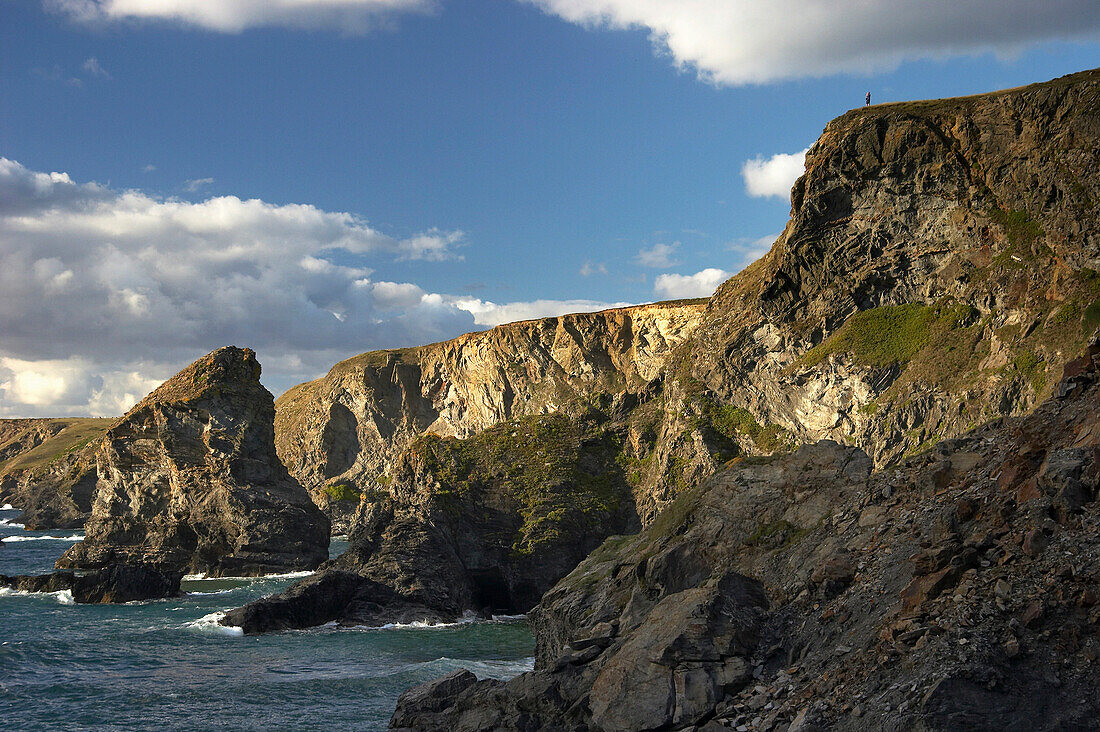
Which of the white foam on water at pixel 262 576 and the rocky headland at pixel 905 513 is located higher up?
the rocky headland at pixel 905 513

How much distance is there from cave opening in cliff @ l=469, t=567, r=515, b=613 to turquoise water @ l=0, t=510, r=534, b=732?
239 inches

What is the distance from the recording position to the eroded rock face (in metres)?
70.2

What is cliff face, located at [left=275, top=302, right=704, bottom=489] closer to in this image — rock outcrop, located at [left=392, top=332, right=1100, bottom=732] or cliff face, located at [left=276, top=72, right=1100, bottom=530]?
cliff face, located at [left=276, top=72, right=1100, bottom=530]

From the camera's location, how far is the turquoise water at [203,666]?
28.3 meters

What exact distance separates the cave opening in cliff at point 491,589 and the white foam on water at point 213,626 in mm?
18017

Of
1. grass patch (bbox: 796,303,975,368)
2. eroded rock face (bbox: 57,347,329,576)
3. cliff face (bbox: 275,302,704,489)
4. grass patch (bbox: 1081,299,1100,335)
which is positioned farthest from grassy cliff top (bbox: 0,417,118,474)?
grass patch (bbox: 1081,299,1100,335)

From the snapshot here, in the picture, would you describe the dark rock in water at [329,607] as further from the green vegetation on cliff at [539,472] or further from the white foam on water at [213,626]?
the green vegetation on cliff at [539,472]

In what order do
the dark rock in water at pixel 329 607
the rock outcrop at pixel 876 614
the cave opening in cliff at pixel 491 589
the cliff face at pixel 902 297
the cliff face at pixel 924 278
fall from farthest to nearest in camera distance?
1. the cave opening in cliff at pixel 491 589
2. the cliff face at pixel 902 297
3. the cliff face at pixel 924 278
4. the dark rock in water at pixel 329 607
5. the rock outcrop at pixel 876 614

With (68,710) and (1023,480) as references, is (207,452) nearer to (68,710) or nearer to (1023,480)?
(68,710)

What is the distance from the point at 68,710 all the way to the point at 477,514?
34973 millimetres

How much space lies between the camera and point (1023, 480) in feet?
55.7

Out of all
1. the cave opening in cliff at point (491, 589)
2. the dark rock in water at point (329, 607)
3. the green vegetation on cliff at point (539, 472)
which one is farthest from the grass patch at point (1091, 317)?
the dark rock in water at point (329, 607)

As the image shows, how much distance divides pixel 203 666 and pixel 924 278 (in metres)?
53.0

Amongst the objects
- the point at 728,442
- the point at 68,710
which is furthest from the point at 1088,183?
the point at 68,710
